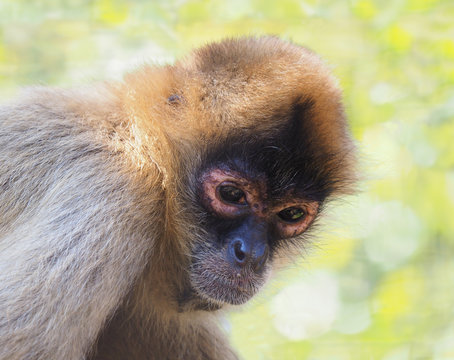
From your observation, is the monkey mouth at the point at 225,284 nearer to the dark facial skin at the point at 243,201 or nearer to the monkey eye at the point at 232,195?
the dark facial skin at the point at 243,201

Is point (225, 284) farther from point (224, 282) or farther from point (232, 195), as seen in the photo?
point (232, 195)

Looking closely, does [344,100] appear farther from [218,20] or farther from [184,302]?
[218,20]

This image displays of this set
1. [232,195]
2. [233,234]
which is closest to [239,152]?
[232,195]

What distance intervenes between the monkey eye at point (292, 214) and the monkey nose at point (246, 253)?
267 millimetres

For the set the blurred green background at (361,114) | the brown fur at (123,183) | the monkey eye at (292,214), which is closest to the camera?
the brown fur at (123,183)

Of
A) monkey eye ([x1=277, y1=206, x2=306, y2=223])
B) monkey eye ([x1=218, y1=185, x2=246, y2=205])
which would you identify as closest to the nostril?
monkey eye ([x1=218, y1=185, x2=246, y2=205])

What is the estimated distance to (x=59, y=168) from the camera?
2924 millimetres

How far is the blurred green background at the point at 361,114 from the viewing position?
478 centimetres

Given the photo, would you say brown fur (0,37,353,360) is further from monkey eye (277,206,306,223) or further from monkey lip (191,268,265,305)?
monkey eye (277,206,306,223)

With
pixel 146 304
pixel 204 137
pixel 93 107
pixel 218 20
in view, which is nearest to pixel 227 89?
pixel 204 137

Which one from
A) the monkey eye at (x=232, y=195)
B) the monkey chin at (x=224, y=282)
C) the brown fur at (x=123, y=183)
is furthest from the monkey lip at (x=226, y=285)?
the monkey eye at (x=232, y=195)

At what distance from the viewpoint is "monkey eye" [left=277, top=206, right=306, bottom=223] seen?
3.45 m

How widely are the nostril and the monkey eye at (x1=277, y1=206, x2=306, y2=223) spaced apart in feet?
1.11

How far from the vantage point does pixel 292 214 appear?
3.48 meters
